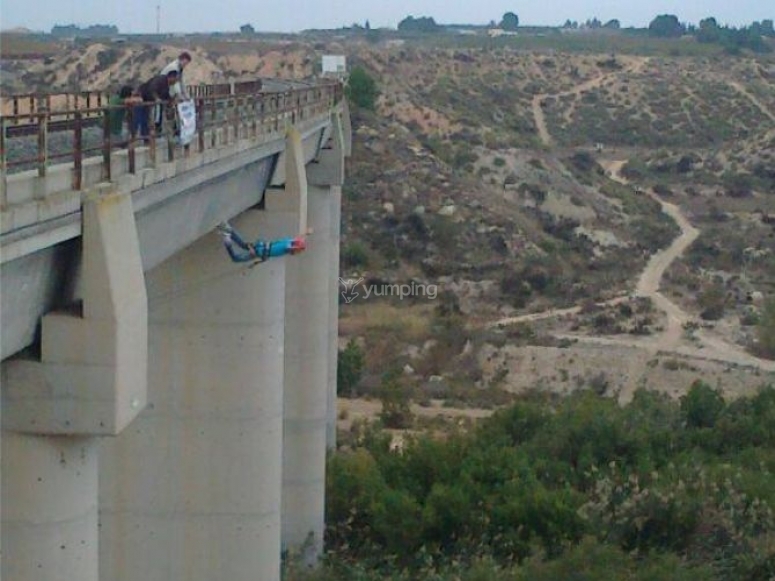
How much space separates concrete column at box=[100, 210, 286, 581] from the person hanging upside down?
265mm

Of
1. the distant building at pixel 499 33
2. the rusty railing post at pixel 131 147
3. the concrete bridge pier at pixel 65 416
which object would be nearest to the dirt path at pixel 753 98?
the distant building at pixel 499 33

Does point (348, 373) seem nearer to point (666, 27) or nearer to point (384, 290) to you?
point (384, 290)

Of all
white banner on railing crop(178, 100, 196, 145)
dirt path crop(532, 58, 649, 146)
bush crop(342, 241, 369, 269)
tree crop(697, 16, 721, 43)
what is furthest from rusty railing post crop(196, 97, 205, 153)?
tree crop(697, 16, 721, 43)

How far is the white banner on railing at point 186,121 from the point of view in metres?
11.7

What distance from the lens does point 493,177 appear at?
60312 mm

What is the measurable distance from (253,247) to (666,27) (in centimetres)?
16276

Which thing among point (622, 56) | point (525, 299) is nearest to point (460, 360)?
point (525, 299)

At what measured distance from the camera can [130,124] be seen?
10.3 meters

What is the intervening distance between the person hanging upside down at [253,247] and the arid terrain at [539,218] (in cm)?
1542

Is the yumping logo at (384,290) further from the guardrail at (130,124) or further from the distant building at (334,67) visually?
the guardrail at (130,124)

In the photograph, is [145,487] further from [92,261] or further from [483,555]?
[92,261]

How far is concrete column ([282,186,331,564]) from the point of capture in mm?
20594

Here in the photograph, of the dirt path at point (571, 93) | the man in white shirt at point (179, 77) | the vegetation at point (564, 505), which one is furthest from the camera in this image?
the dirt path at point (571, 93)

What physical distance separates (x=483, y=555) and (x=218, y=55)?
75.2 m
